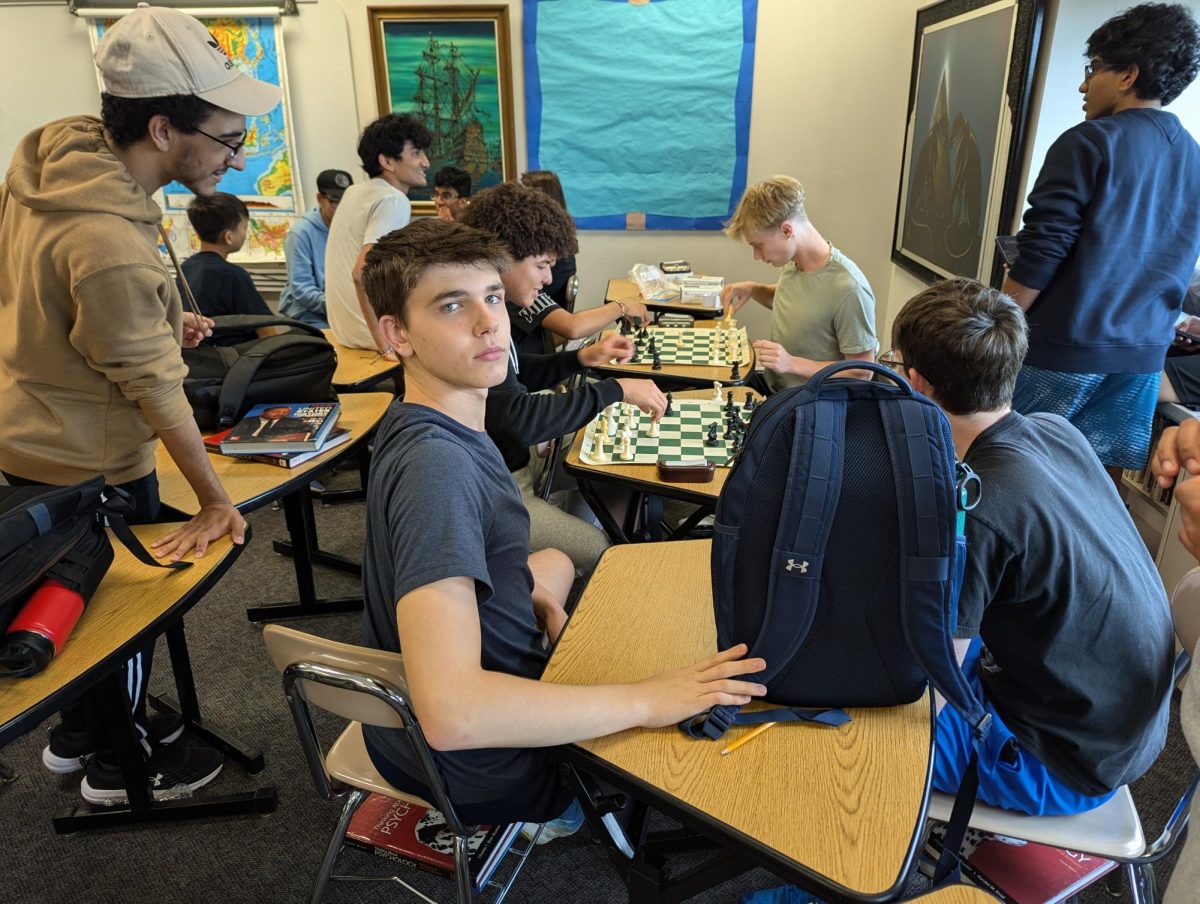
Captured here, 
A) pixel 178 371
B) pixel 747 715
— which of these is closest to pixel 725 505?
pixel 747 715

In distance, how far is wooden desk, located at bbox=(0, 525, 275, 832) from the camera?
3.84 feet

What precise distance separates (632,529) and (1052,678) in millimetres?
1528

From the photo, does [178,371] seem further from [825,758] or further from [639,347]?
[639,347]

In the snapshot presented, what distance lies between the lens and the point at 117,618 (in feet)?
4.46

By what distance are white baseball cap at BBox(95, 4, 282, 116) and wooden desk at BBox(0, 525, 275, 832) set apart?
0.86 metres

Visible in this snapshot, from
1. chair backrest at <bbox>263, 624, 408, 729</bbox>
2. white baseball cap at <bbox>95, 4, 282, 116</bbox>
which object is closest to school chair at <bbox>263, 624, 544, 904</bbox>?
chair backrest at <bbox>263, 624, 408, 729</bbox>

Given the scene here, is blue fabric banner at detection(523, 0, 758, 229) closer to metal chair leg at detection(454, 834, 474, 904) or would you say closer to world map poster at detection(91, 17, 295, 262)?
world map poster at detection(91, 17, 295, 262)

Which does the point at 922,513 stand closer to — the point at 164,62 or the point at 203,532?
the point at 203,532

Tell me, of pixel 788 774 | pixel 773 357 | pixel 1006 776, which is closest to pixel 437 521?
pixel 788 774

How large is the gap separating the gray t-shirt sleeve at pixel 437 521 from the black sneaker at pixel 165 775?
1360 mm

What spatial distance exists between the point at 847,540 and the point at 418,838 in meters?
0.98

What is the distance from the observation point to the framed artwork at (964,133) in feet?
9.27

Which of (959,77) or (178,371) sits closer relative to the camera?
(178,371)

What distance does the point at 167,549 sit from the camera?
1.56 meters
